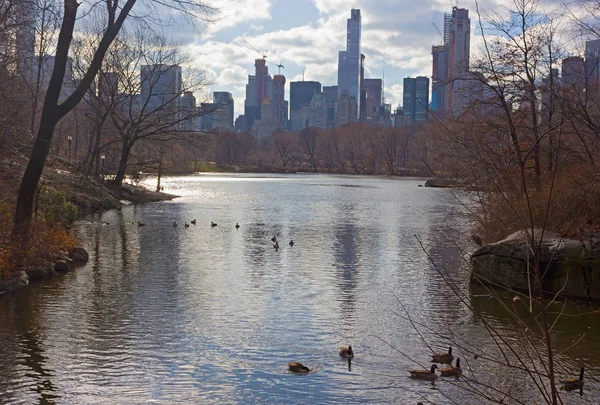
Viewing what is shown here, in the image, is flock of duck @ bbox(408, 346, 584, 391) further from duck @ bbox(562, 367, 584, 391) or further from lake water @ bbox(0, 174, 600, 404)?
lake water @ bbox(0, 174, 600, 404)

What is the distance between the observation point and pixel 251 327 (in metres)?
11.9

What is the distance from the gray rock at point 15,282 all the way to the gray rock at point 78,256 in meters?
3.13

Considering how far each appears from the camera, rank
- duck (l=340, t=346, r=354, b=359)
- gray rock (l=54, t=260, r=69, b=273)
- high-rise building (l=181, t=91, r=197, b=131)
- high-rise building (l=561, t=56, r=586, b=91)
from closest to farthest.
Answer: duck (l=340, t=346, r=354, b=359), gray rock (l=54, t=260, r=69, b=273), high-rise building (l=561, t=56, r=586, b=91), high-rise building (l=181, t=91, r=197, b=131)

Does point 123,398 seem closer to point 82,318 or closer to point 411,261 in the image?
point 82,318

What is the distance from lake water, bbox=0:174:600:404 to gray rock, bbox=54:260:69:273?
0.26 metres

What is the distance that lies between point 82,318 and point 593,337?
8.97m

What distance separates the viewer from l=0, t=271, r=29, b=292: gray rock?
14.1 meters

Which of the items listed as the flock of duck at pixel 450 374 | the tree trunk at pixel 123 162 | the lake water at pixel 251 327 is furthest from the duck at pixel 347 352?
the tree trunk at pixel 123 162

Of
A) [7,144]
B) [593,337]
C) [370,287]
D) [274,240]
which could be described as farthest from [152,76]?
[593,337]

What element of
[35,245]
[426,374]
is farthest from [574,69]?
[35,245]

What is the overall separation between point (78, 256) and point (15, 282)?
4007mm

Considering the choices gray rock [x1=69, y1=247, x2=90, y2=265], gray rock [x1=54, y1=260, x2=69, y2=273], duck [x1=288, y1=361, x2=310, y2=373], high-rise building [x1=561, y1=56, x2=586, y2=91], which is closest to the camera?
duck [x1=288, y1=361, x2=310, y2=373]

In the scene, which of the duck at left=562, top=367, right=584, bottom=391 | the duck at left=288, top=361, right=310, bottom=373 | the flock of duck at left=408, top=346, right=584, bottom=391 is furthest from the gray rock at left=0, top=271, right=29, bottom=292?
the duck at left=562, top=367, right=584, bottom=391

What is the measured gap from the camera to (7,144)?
1611cm
